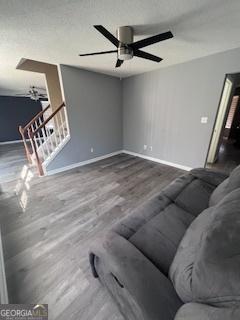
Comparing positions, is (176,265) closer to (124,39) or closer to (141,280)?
(141,280)

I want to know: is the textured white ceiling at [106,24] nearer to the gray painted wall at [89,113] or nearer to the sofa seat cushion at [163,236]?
the gray painted wall at [89,113]

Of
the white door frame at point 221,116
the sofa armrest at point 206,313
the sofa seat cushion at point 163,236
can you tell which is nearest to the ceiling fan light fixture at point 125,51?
the sofa seat cushion at point 163,236

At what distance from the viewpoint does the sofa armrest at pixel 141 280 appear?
65cm

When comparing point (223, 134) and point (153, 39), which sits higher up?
point (153, 39)

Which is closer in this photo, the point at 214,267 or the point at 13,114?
the point at 214,267

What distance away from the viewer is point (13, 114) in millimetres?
7062

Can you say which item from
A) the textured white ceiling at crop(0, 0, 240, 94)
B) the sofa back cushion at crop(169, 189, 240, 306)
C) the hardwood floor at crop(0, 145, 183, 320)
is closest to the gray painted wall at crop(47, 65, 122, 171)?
the hardwood floor at crop(0, 145, 183, 320)

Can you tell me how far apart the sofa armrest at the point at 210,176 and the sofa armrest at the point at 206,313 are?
1535mm

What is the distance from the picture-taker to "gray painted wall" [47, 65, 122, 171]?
3.40 m

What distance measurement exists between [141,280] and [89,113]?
12.2 ft

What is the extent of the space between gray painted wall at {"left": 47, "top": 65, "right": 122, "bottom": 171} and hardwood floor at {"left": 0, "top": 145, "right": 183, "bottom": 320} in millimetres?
507
